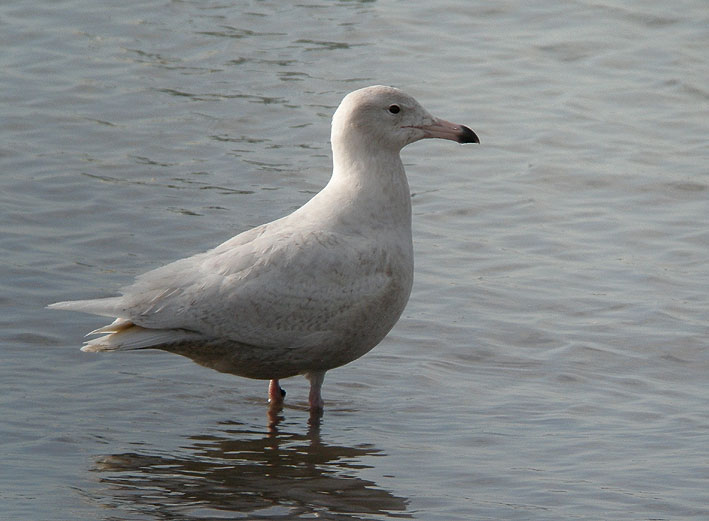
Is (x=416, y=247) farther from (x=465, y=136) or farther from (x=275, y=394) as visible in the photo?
(x=275, y=394)

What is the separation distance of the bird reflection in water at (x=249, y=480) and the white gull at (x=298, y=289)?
427 millimetres

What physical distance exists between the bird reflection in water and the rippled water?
2 centimetres

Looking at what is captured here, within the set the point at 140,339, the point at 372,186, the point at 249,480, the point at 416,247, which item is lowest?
the point at 249,480

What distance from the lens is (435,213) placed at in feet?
35.5

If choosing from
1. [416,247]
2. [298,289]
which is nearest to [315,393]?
[298,289]

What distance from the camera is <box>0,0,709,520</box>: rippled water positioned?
671cm

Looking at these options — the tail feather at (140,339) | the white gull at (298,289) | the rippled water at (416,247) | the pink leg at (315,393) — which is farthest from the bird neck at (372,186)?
the rippled water at (416,247)

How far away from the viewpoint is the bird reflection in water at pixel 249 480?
6.27 metres

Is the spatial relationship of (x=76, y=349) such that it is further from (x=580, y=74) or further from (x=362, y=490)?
(x=580, y=74)

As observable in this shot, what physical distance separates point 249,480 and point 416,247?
383 centimetres

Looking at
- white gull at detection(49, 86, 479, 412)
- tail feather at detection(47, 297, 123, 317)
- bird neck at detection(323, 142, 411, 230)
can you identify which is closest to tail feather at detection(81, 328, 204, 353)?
white gull at detection(49, 86, 479, 412)

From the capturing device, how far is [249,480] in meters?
6.66

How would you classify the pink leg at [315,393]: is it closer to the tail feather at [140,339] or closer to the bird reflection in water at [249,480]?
the bird reflection in water at [249,480]

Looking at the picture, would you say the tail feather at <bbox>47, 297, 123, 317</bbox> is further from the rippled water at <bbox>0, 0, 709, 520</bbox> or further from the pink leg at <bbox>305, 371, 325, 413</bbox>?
the pink leg at <bbox>305, 371, 325, 413</bbox>
